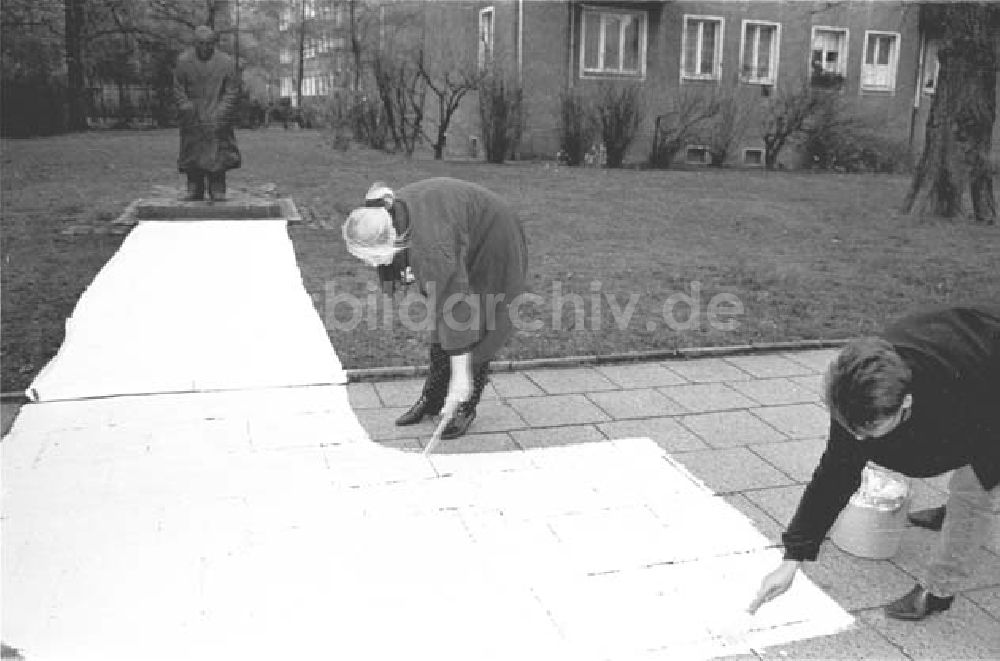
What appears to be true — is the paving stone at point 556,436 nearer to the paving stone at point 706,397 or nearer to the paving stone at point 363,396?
the paving stone at point 706,397

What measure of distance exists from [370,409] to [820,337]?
362 cm

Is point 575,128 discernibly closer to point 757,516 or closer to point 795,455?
point 795,455

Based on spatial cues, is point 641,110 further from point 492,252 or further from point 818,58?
point 492,252

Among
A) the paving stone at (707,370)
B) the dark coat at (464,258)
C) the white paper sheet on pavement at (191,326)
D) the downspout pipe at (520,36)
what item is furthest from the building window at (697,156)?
the dark coat at (464,258)

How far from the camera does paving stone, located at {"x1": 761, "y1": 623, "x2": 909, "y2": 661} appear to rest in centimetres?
284

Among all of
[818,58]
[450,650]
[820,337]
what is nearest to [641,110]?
[818,58]

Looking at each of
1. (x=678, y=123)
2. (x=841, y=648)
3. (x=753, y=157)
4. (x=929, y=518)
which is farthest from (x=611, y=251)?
(x=753, y=157)

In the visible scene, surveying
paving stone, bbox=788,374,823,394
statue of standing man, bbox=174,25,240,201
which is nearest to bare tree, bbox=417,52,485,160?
statue of standing man, bbox=174,25,240,201

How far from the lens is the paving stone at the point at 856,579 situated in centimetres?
318

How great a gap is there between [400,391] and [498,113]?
1559cm

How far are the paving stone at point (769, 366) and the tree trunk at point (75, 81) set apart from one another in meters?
17.5

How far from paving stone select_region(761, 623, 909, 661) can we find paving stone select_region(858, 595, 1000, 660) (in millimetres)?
46

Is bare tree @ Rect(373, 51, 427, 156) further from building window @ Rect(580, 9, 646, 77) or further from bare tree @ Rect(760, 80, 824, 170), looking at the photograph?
bare tree @ Rect(760, 80, 824, 170)

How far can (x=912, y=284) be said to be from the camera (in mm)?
8711
